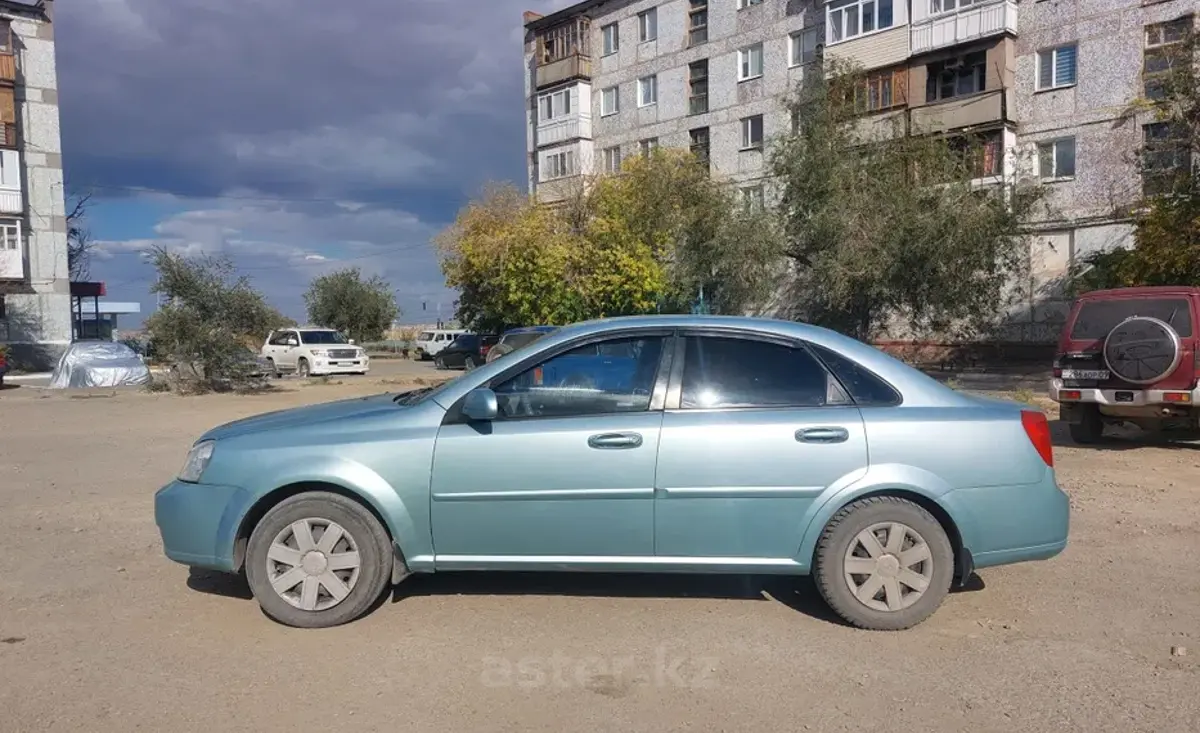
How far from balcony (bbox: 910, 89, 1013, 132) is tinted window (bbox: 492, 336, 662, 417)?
24.4m

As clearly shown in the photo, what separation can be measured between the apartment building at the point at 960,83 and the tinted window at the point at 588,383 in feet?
56.7

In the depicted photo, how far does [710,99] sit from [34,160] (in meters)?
27.6

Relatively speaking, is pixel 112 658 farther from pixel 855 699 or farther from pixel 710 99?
pixel 710 99

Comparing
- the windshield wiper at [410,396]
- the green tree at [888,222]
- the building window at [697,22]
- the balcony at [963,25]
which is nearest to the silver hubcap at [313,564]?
the windshield wiper at [410,396]

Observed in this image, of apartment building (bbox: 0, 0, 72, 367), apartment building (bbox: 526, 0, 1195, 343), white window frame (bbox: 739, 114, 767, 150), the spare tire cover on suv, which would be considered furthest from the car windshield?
the spare tire cover on suv

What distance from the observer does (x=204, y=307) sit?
66.6 feet

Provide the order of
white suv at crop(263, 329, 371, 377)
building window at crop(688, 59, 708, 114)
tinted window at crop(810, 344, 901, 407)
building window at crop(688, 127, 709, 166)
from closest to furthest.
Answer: tinted window at crop(810, 344, 901, 407) → white suv at crop(263, 329, 371, 377) → building window at crop(688, 127, 709, 166) → building window at crop(688, 59, 708, 114)

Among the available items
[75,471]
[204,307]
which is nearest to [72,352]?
[204,307]

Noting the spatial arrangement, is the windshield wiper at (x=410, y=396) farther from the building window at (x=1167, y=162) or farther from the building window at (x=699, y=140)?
the building window at (x=699, y=140)

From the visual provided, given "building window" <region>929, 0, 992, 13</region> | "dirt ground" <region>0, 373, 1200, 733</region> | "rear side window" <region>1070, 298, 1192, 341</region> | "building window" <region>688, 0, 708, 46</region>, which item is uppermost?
"building window" <region>688, 0, 708, 46</region>

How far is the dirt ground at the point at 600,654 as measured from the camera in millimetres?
3623

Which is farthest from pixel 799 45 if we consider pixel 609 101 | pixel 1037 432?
pixel 1037 432

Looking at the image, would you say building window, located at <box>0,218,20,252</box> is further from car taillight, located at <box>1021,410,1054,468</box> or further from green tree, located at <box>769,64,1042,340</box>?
car taillight, located at <box>1021,410,1054,468</box>

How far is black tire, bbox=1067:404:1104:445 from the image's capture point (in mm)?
10664
